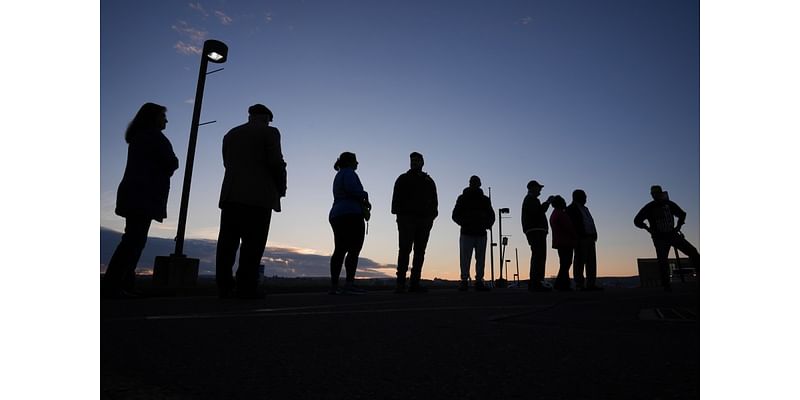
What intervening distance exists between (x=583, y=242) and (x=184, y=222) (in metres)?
6.80

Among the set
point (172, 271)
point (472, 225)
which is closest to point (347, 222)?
point (172, 271)

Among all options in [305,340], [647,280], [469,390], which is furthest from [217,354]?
[647,280]

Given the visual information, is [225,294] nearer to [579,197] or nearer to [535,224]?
[535,224]

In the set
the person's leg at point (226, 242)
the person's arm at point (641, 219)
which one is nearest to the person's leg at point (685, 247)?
the person's arm at point (641, 219)

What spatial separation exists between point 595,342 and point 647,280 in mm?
20921

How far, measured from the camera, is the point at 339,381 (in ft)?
4.37

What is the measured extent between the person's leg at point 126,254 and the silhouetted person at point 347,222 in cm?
230

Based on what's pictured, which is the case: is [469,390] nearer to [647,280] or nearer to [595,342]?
[595,342]

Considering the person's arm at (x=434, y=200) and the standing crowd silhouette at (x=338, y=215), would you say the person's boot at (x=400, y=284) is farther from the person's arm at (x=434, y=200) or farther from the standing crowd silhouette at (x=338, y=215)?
the person's arm at (x=434, y=200)

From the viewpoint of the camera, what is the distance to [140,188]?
4652mm

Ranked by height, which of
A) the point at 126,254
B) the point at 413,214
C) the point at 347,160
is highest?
the point at 347,160

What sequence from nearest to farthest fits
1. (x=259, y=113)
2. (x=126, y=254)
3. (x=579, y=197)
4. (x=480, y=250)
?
(x=126, y=254)
(x=259, y=113)
(x=480, y=250)
(x=579, y=197)

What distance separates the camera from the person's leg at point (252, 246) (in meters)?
4.78

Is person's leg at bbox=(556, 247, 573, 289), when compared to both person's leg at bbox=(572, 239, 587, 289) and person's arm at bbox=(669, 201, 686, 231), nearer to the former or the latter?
person's leg at bbox=(572, 239, 587, 289)
